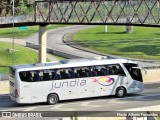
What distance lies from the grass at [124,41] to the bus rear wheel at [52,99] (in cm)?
3375

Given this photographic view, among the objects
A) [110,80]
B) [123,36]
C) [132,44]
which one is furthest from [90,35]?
[110,80]

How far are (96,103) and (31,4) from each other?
202ft

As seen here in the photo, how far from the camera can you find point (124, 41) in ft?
252

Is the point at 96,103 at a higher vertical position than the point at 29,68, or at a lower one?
lower

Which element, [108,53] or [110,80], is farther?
[108,53]

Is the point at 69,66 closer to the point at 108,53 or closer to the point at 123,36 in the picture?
the point at 108,53

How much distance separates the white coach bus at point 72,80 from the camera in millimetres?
30625

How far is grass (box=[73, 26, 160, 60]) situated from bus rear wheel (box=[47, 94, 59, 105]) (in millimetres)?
33751

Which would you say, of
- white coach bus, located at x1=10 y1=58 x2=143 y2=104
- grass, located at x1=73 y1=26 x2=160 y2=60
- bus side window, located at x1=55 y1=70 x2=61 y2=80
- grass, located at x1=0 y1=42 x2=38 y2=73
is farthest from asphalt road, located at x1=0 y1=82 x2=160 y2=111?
grass, located at x1=73 y1=26 x2=160 y2=60

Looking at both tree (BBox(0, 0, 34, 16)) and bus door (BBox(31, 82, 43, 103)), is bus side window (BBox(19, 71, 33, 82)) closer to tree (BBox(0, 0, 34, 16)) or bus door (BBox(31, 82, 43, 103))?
bus door (BBox(31, 82, 43, 103))

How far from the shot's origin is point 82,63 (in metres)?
32.3

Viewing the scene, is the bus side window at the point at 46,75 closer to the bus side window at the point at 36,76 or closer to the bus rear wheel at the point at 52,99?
the bus side window at the point at 36,76

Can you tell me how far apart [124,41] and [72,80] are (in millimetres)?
45648

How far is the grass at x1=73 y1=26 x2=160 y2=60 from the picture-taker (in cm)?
6768
